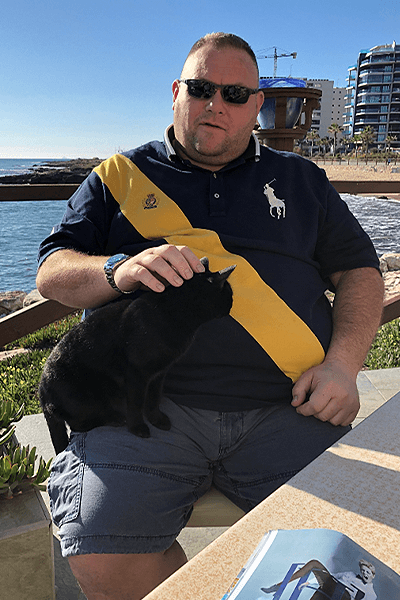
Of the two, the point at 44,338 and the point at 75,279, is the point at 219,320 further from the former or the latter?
the point at 44,338

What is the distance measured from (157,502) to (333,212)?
46.0 inches

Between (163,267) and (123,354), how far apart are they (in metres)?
0.25

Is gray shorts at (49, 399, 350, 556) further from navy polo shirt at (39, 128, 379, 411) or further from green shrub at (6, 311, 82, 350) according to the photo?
green shrub at (6, 311, 82, 350)

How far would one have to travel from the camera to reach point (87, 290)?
1.44 m

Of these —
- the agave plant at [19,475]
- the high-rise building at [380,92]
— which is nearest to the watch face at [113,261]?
the agave plant at [19,475]

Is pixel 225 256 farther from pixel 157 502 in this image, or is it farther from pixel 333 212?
pixel 157 502

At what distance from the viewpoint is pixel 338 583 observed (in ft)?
1.64

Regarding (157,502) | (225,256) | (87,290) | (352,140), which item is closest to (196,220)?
(225,256)

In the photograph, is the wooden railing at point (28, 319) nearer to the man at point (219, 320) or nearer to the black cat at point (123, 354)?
the man at point (219, 320)

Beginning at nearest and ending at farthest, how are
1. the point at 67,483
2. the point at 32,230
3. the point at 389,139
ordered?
the point at 67,483, the point at 32,230, the point at 389,139

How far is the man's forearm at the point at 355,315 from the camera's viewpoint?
5.09 ft

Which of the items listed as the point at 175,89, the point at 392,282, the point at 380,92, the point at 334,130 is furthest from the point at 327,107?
the point at 175,89

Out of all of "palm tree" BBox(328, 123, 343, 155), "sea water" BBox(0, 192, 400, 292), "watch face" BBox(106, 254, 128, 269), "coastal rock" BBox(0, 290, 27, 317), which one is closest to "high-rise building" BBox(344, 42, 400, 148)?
"palm tree" BBox(328, 123, 343, 155)

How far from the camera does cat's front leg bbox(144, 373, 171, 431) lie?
52.5 inches
